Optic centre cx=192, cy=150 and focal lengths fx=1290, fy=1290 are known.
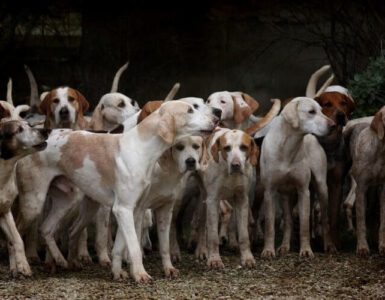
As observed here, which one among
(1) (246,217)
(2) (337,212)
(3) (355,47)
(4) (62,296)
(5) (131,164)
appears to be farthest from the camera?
(3) (355,47)

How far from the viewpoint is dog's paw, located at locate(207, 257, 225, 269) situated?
32.5 ft

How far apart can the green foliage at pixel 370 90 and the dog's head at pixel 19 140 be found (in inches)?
156

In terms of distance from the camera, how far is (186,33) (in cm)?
1416

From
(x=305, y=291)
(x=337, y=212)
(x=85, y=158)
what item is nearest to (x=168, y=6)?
(x=337, y=212)

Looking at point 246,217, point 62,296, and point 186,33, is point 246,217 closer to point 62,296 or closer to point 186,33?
point 62,296

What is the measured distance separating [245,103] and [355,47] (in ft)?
8.04

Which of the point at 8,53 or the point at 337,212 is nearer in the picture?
the point at 337,212

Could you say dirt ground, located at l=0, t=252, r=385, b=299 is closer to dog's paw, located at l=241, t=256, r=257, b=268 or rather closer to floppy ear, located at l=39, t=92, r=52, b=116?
dog's paw, located at l=241, t=256, r=257, b=268

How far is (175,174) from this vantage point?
9.52 m

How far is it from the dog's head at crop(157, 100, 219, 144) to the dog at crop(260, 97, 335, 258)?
57.4 inches

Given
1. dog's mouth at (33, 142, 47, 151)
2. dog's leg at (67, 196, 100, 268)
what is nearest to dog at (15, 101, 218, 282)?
dog's mouth at (33, 142, 47, 151)

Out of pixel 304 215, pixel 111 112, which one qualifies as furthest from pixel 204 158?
pixel 111 112

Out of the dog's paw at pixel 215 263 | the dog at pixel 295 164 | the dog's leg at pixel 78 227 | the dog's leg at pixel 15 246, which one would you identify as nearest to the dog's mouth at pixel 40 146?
the dog's leg at pixel 15 246

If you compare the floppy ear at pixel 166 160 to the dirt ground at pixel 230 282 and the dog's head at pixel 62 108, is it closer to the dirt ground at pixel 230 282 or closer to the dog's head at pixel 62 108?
the dirt ground at pixel 230 282
